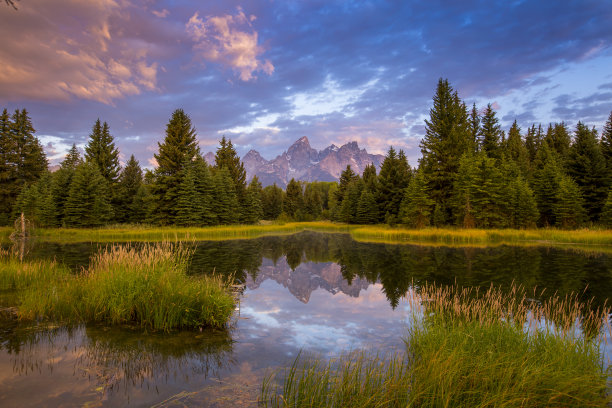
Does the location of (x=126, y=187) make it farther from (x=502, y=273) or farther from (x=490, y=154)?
(x=490, y=154)

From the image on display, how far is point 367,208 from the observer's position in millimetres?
53656

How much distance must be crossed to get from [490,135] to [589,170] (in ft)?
42.0

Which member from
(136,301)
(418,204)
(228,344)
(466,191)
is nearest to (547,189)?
(466,191)

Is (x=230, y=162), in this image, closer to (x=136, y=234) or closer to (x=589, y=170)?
(x=136, y=234)

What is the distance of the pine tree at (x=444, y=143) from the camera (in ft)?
128

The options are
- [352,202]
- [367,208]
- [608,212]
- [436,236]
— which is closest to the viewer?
[608,212]

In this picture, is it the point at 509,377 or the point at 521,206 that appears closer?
the point at 509,377

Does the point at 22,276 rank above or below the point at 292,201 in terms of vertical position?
below

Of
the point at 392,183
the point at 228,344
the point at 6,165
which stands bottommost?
the point at 228,344

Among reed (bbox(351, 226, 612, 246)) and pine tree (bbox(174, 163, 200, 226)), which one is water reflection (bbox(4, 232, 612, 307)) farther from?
pine tree (bbox(174, 163, 200, 226))

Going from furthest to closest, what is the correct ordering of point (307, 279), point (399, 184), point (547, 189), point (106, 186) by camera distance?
point (399, 184)
point (106, 186)
point (547, 189)
point (307, 279)

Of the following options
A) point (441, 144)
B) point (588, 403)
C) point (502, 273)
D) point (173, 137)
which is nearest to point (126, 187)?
point (173, 137)

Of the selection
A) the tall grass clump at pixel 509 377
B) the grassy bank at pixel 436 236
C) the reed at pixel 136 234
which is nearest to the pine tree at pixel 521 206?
the grassy bank at pixel 436 236

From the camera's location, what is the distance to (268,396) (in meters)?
4.27
